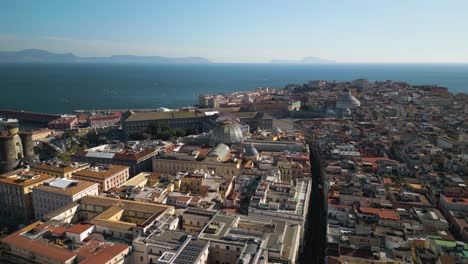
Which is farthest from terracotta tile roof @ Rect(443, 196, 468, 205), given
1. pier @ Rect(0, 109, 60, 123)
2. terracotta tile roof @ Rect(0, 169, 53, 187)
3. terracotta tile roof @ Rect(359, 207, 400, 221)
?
pier @ Rect(0, 109, 60, 123)

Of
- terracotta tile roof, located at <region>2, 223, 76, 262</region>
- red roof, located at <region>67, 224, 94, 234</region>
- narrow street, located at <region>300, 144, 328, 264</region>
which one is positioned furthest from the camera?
narrow street, located at <region>300, 144, 328, 264</region>

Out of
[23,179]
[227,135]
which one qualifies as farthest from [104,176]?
[227,135]

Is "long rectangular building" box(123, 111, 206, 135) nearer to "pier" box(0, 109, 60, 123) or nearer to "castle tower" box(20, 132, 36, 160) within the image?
"castle tower" box(20, 132, 36, 160)

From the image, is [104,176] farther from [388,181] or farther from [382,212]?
[388,181]

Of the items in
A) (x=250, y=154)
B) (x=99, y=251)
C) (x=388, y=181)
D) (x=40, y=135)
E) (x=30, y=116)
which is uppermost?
(x=388, y=181)

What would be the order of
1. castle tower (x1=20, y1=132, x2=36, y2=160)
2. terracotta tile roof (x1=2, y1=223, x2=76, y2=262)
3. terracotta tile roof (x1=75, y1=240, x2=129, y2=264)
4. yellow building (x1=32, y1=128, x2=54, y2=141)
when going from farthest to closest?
yellow building (x1=32, y1=128, x2=54, y2=141), castle tower (x1=20, y1=132, x2=36, y2=160), terracotta tile roof (x1=2, y1=223, x2=76, y2=262), terracotta tile roof (x1=75, y1=240, x2=129, y2=264)

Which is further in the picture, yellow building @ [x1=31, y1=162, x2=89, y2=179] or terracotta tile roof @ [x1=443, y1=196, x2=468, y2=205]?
yellow building @ [x1=31, y1=162, x2=89, y2=179]
